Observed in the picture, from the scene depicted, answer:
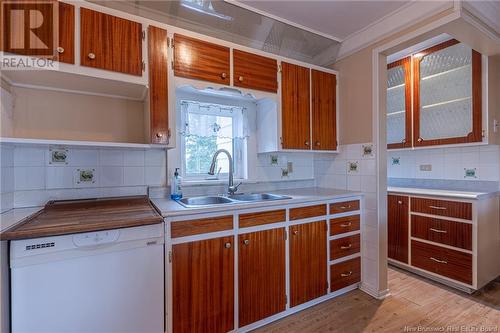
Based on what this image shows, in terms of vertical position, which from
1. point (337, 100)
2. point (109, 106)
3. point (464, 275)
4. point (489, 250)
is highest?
point (337, 100)

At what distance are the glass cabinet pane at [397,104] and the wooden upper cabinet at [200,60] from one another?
86.3 inches

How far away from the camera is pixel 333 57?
2.55m

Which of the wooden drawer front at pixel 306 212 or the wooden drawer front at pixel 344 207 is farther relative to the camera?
the wooden drawer front at pixel 344 207

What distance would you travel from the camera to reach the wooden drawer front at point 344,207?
2087 mm

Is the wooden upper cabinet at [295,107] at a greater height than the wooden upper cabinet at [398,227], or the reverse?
the wooden upper cabinet at [295,107]

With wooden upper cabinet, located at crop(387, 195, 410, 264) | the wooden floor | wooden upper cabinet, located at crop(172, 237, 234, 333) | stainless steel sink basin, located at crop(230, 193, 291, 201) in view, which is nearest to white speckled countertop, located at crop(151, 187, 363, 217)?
wooden upper cabinet, located at crop(172, 237, 234, 333)

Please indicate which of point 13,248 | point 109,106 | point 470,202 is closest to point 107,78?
point 109,106

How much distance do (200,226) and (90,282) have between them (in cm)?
60

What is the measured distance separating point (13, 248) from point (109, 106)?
112 centimetres

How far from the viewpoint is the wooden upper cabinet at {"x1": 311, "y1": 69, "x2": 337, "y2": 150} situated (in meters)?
2.37

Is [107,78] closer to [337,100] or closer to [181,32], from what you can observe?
[181,32]

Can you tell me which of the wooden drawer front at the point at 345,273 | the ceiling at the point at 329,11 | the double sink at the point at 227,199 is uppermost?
the ceiling at the point at 329,11

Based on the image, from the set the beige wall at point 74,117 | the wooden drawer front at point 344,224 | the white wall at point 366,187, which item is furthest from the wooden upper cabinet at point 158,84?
the white wall at point 366,187

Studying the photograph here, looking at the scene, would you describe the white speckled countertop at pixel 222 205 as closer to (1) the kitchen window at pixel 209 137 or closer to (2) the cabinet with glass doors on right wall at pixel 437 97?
(1) the kitchen window at pixel 209 137
